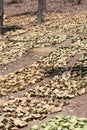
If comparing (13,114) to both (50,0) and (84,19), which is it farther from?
(50,0)

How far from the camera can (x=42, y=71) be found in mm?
20562

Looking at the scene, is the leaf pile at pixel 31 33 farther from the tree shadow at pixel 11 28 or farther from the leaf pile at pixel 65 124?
the leaf pile at pixel 65 124

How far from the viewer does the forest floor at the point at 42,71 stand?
14.3 metres

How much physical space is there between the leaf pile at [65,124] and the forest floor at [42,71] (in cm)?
103

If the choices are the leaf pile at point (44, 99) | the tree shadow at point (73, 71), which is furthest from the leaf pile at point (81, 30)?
the leaf pile at point (44, 99)

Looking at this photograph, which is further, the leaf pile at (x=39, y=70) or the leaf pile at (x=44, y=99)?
the leaf pile at (x=39, y=70)

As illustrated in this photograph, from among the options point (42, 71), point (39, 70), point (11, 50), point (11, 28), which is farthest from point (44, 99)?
point (11, 28)

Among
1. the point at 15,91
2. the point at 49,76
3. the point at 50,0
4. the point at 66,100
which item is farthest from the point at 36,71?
the point at 50,0

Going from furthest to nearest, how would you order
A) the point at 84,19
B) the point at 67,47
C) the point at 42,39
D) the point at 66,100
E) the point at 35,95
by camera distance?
the point at 84,19 < the point at 42,39 < the point at 67,47 < the point at 35,95 < the point at 66,100

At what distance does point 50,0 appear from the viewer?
183 ft

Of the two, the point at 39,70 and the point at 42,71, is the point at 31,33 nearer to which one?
the point at 39,70

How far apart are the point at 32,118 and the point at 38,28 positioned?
22.7m

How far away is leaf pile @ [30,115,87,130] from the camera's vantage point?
11786mm

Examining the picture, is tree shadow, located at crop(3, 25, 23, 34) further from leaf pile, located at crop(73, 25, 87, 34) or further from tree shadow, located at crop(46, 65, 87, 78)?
tree shadow, located at crop(46, 65, 87, 78)
